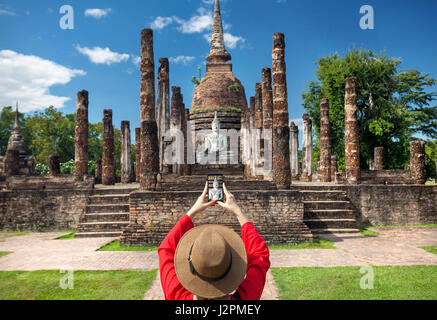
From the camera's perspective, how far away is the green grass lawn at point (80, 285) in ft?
16.6

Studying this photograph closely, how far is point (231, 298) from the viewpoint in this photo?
198 centimetres

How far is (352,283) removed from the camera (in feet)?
17.6

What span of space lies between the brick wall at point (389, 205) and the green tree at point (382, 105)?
11.7 metres

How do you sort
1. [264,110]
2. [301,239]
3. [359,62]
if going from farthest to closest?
[359,62] < [264,110] < [301,239]

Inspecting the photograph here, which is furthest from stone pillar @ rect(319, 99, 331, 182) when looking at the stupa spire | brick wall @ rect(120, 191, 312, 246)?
the stupa spire

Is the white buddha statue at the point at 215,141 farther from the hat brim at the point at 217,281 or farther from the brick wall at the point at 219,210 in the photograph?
the hat brim at the point at 217,281

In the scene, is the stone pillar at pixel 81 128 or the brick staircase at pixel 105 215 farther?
the stone pillar at pixel 81 128

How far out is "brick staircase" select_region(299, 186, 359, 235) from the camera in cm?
1028

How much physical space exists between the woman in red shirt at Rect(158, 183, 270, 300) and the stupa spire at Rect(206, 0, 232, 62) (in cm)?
3214

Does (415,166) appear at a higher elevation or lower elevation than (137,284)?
higher

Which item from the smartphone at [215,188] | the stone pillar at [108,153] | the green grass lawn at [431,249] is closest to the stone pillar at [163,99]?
the stone pillar at [108,153]

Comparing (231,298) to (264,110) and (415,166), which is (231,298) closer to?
(415,166)

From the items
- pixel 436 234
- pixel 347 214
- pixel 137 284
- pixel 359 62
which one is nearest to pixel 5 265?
pixel 137 284

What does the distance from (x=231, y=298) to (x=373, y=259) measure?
6041 millimetres
